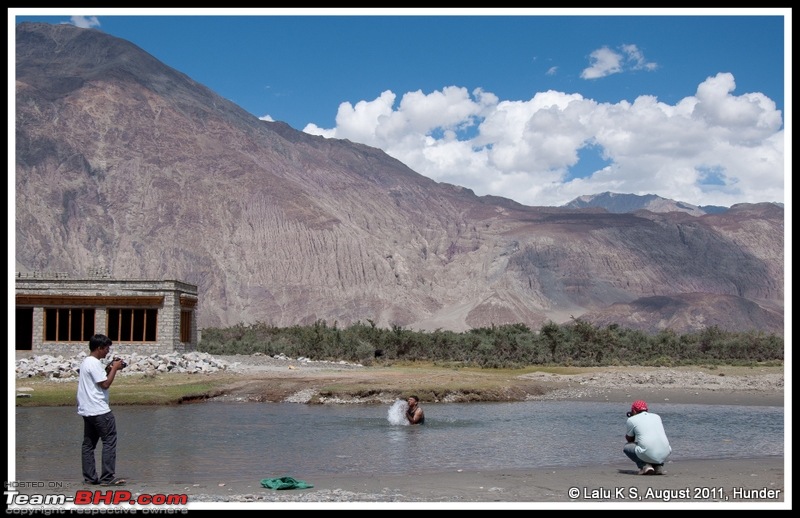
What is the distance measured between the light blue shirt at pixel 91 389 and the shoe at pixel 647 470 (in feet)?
23.4

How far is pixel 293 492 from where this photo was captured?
1035cm

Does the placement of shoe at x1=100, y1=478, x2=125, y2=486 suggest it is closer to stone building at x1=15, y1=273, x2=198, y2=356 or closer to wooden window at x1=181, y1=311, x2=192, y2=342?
stone building at x1=15, y1=273, x2=198, y2=356

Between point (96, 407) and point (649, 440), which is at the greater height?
point (96, 407)

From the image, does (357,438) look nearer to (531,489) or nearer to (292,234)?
(531,489)

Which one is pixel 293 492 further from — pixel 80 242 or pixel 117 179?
pixel 117 179

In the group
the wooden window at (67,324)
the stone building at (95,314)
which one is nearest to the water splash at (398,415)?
the stone building at (95,314)

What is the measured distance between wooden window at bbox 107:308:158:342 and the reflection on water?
43.0 ft

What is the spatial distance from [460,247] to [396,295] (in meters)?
25.3

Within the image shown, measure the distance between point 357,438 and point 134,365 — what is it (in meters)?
16.6

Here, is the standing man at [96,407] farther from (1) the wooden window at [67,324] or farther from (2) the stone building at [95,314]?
(1) the wooden window at [67,324]

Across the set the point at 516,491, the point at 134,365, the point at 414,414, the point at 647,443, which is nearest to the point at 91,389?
the point at 516,491

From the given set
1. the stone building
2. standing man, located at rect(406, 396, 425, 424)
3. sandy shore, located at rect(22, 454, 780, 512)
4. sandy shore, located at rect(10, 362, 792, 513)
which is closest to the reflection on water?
standing man, located at rect(406, 396, 425, 424)

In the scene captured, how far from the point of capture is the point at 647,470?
1192cm

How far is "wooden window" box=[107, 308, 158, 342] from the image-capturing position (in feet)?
122
